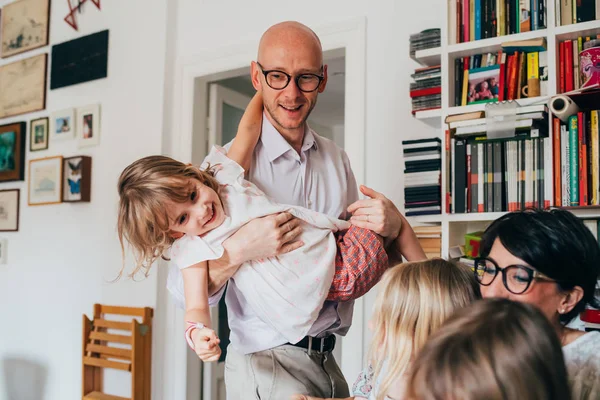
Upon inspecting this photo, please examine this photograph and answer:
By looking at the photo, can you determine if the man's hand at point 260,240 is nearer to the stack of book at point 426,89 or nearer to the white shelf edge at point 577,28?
the stack of book at point 426,89

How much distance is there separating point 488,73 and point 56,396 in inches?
122

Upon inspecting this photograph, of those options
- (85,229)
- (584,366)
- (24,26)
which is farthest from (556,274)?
(24,26)

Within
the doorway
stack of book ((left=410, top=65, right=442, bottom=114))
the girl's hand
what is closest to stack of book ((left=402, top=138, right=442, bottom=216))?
stack of book ((left=410, top=65, right=442, bottom=114))

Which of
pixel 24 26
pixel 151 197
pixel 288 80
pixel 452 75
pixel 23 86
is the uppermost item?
pixel 24 26

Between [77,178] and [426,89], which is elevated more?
[426,89]

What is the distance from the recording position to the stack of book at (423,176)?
230 cm

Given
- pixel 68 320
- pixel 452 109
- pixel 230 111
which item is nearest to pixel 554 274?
pixel 452 109

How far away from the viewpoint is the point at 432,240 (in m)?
2.32

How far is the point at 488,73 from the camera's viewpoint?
2.27 m

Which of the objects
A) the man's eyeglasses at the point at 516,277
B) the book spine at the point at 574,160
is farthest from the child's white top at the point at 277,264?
the book spine at the point at 574,160

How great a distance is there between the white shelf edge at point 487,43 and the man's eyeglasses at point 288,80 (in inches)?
38.1

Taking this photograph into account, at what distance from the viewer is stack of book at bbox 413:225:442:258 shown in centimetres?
230

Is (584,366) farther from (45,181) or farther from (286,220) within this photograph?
(45,181)

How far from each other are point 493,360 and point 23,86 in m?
3.97
